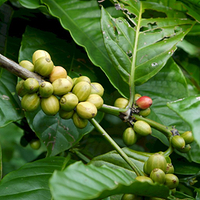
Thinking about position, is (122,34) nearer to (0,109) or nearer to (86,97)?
(86,97)

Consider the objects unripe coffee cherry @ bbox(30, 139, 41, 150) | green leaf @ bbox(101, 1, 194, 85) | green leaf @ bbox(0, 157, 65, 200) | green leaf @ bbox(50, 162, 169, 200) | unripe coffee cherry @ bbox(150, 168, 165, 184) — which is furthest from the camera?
unripe coffee cherry @ bbox(30, 139, 41, 150)

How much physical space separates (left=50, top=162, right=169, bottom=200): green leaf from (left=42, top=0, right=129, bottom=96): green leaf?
40 centimetres

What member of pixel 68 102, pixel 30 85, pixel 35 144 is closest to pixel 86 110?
pixel 68 102

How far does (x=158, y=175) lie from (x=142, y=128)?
6.5 inches

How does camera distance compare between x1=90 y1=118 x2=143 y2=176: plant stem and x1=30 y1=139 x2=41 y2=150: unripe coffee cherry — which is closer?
x1=90 y1=118 x2=143 y2=176: plant stem

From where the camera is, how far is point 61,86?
676mm

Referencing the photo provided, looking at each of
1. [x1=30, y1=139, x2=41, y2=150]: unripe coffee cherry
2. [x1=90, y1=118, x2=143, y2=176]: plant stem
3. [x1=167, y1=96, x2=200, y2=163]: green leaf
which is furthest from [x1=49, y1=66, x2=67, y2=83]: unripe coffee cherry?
[x1=30, y1=139, x2=41, y2=150]: unripe coffee cherry

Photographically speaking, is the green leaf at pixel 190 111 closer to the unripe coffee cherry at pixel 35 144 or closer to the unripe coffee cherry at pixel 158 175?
the unripe coffee cherry at pixel 158 175

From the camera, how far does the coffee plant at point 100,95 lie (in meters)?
0.65

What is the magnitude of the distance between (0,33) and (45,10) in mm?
235

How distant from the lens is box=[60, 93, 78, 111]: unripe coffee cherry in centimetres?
67

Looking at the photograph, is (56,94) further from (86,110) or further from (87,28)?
(87,28)

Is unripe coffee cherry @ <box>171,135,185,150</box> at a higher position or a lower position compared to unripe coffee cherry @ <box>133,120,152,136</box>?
lower

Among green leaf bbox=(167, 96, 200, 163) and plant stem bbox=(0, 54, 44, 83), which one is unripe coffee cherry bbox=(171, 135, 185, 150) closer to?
green leaf bbox=(167, 96, 200, 163)
